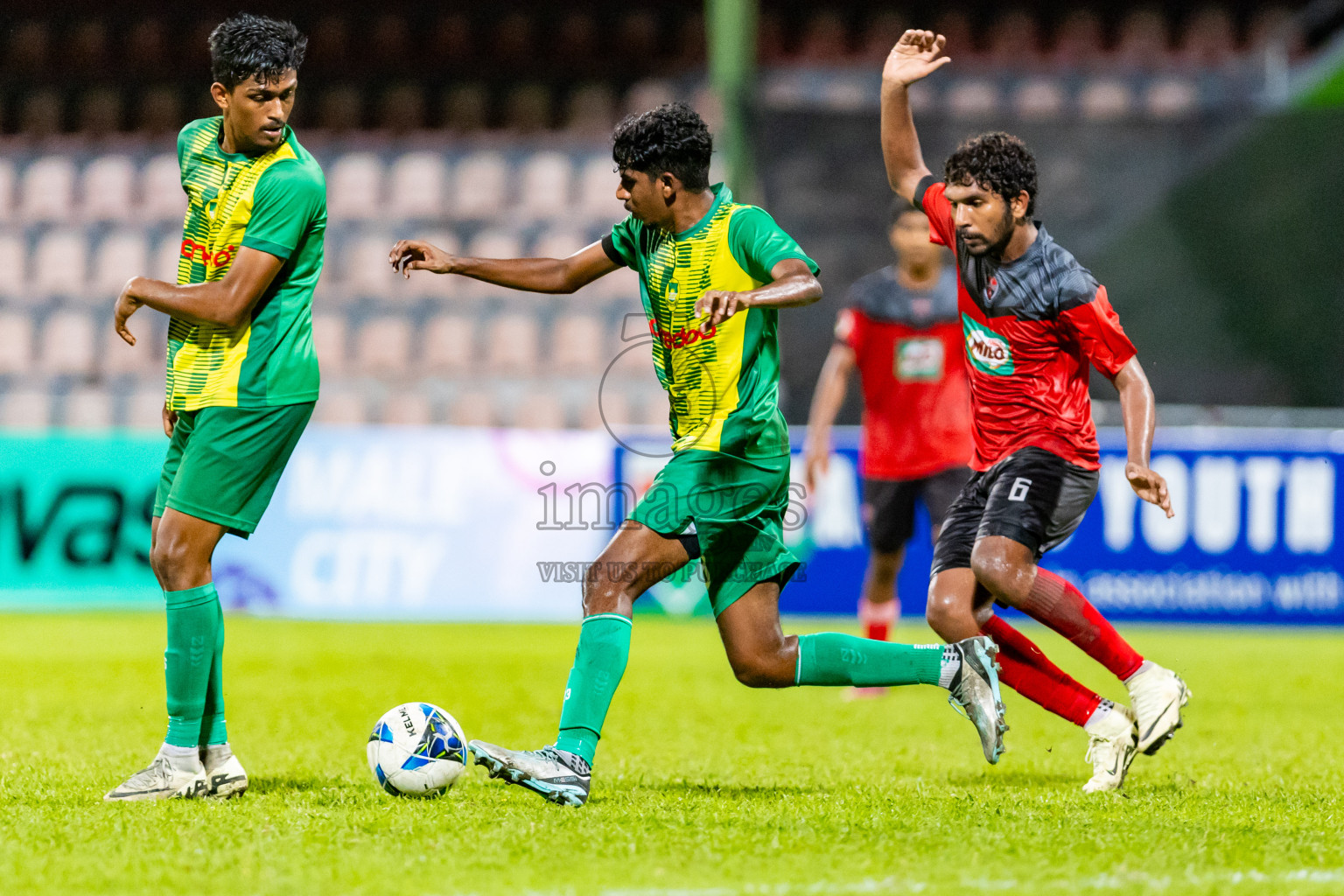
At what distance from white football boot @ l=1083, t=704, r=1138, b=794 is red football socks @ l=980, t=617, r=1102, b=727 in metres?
0.08

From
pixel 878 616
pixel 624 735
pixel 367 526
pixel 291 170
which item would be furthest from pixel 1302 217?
pixel 291 170

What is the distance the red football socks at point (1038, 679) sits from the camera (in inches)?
183

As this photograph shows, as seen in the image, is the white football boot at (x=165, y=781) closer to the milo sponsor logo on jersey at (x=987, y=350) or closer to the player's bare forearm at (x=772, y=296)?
the player's bare forearm at (x=772, y=296)

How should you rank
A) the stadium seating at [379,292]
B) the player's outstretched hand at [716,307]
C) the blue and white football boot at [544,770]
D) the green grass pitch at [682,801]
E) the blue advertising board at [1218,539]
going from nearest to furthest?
the green grass pitch at [682,801], the player's outstretched hand at [716,307], the blue and white football boot at [544,770], the blue advertising board at [1218,539], the stadium seating at [379,292]

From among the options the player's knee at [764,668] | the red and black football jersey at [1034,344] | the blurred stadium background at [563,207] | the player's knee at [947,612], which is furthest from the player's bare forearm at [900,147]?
the blurred stadium background at [563,207]

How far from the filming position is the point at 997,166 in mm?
4535

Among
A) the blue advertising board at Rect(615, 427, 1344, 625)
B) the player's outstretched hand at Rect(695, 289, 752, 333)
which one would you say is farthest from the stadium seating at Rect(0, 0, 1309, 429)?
the player's outstretched hand at Rect(695, 289, 752, 333)

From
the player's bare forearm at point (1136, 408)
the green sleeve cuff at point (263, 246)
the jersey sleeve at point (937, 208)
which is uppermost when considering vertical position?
the jersey sleeve at point (937, 208)

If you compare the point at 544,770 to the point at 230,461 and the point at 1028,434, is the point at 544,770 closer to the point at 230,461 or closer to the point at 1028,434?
the point at 230,461

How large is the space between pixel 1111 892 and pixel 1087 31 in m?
14.5

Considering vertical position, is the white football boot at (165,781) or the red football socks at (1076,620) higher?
the red football socks at (1076,620)

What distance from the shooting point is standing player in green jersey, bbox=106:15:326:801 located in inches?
162

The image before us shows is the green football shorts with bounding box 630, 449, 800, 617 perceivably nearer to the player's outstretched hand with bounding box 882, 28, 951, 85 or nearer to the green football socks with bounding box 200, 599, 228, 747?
the green football socks with bounding box 200, 599, 228, 747

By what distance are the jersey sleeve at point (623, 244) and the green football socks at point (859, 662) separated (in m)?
1.23
